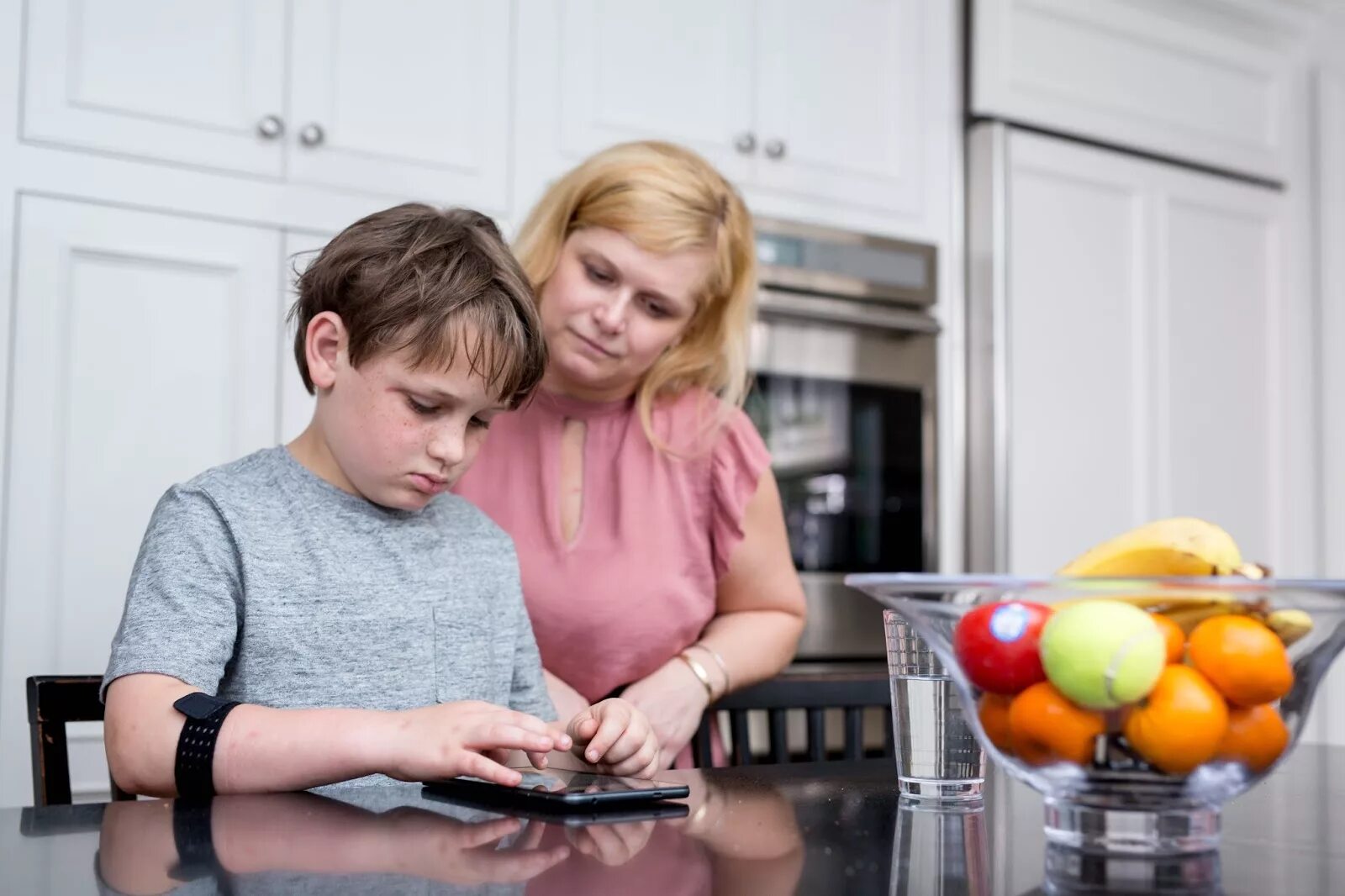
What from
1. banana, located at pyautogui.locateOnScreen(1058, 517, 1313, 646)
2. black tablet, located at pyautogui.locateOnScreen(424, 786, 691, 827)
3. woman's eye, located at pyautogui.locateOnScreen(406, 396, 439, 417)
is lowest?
black tablet, located at pyautogui.locateOnScreen(424, 786, 691, 827)

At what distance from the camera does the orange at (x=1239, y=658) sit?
0.63 m

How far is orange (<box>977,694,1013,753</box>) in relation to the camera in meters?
0.67

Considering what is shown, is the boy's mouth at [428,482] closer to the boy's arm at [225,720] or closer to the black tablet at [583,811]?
the boy's arm at [225,720]

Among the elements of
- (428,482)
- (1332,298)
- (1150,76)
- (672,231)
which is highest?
(1150,76)

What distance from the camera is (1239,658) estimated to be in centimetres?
63

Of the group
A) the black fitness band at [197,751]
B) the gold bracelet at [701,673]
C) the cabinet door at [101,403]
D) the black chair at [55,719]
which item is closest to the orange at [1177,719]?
the black fitness band at [197,751]

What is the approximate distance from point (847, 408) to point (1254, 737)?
1879mm

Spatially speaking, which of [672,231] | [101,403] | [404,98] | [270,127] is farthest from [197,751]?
[404,98]

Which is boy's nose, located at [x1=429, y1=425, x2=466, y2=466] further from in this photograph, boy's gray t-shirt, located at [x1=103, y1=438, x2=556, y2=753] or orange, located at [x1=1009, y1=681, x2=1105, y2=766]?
orange, located at [x1=1009, y1=681, x2=1105, y2=766]

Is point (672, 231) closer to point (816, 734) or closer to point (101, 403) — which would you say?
point (816, 734)

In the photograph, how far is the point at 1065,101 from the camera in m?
2.76

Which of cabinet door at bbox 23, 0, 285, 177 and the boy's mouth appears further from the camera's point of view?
cabinet door at bbox 23, 0, 285, 177

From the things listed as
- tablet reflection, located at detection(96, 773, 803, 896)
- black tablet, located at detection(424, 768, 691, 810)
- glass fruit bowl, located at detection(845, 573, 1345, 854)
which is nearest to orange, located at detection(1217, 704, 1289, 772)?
glass fruit bowl, located at detection(845, 573, 1345, 854)

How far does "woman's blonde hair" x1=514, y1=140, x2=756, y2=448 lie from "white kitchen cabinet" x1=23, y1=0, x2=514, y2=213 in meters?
0.65
